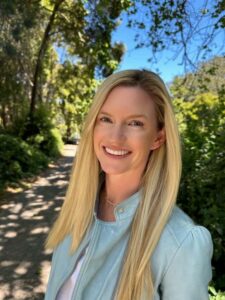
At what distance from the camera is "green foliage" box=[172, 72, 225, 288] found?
4.51 metres

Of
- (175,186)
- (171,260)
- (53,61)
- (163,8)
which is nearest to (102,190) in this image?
(175,186)

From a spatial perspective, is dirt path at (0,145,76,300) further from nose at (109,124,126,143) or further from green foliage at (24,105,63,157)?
green foliage at (24,105,63,157)

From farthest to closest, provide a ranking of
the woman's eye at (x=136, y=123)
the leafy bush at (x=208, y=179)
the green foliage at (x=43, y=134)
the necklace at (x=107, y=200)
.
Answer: the green foliage at (x=43, y=134) < the leafy bush at (x=208, y=179) < the necklace at (x=107, y=200) < the woman's eye at (x=136, y=123)

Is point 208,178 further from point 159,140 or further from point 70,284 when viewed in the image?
point 70,284

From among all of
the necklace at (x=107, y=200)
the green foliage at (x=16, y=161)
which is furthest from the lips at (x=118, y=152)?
the green foliage at (x=16, y=161)

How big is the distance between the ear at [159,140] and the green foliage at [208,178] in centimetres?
303

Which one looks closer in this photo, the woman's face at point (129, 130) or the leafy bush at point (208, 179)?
the woman's face at point (129, 130)

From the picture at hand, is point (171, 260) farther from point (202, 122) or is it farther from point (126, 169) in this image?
point (202, 122)

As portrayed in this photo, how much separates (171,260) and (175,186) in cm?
29

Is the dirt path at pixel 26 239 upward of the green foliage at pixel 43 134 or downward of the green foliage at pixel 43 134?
downward

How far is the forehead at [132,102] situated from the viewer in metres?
1.55

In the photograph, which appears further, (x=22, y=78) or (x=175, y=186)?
(x=22, y=78)

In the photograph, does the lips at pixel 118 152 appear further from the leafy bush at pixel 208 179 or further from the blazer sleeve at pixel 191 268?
the leafy bush at pixel 208 179

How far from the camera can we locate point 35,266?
5242 millimetres
